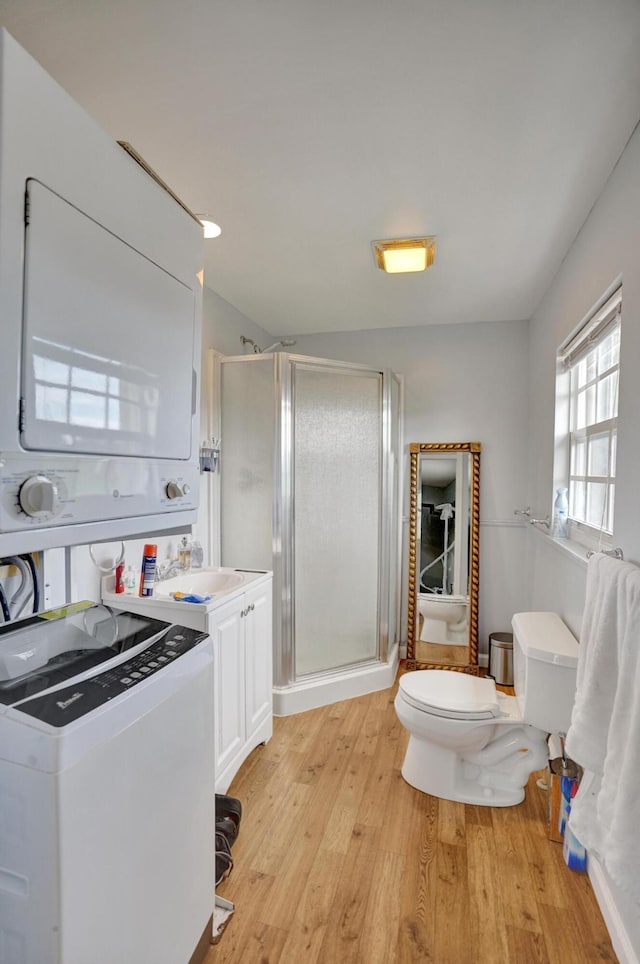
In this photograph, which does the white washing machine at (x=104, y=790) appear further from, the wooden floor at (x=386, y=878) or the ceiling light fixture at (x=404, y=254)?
the ceiling light fixture at (x=404, y=254)

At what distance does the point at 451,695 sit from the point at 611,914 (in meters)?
0.81

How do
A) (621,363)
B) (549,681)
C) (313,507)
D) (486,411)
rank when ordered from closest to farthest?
(621,363) < (549,681) < (313,507) < (486,411)

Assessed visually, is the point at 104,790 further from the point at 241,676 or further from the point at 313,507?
the point at 313,507

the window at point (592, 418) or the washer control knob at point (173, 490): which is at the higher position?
the window at point (592, 418)

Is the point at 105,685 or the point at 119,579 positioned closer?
the point at 105,685

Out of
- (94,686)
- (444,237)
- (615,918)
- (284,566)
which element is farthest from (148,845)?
(444,237)

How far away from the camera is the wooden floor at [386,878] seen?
1429mm

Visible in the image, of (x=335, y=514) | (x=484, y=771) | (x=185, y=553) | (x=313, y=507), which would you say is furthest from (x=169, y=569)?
(x=484, y=771)

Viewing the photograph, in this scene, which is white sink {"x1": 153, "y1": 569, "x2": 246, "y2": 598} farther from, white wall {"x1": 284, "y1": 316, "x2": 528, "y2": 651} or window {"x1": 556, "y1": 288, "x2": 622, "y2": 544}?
white wall {"x1": 284, "y1": 316, "x2": 528, "y2": 651}

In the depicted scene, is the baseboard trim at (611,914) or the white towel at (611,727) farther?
the baseboard trim at (611,914)

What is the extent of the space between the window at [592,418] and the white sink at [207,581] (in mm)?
1532

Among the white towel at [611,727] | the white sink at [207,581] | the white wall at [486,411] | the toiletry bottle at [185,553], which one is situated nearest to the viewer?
the white towel at [611,727]

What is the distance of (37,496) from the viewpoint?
0.82 metres

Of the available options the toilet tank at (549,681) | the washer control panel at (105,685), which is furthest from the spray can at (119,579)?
the toilet tank at (549,681)
